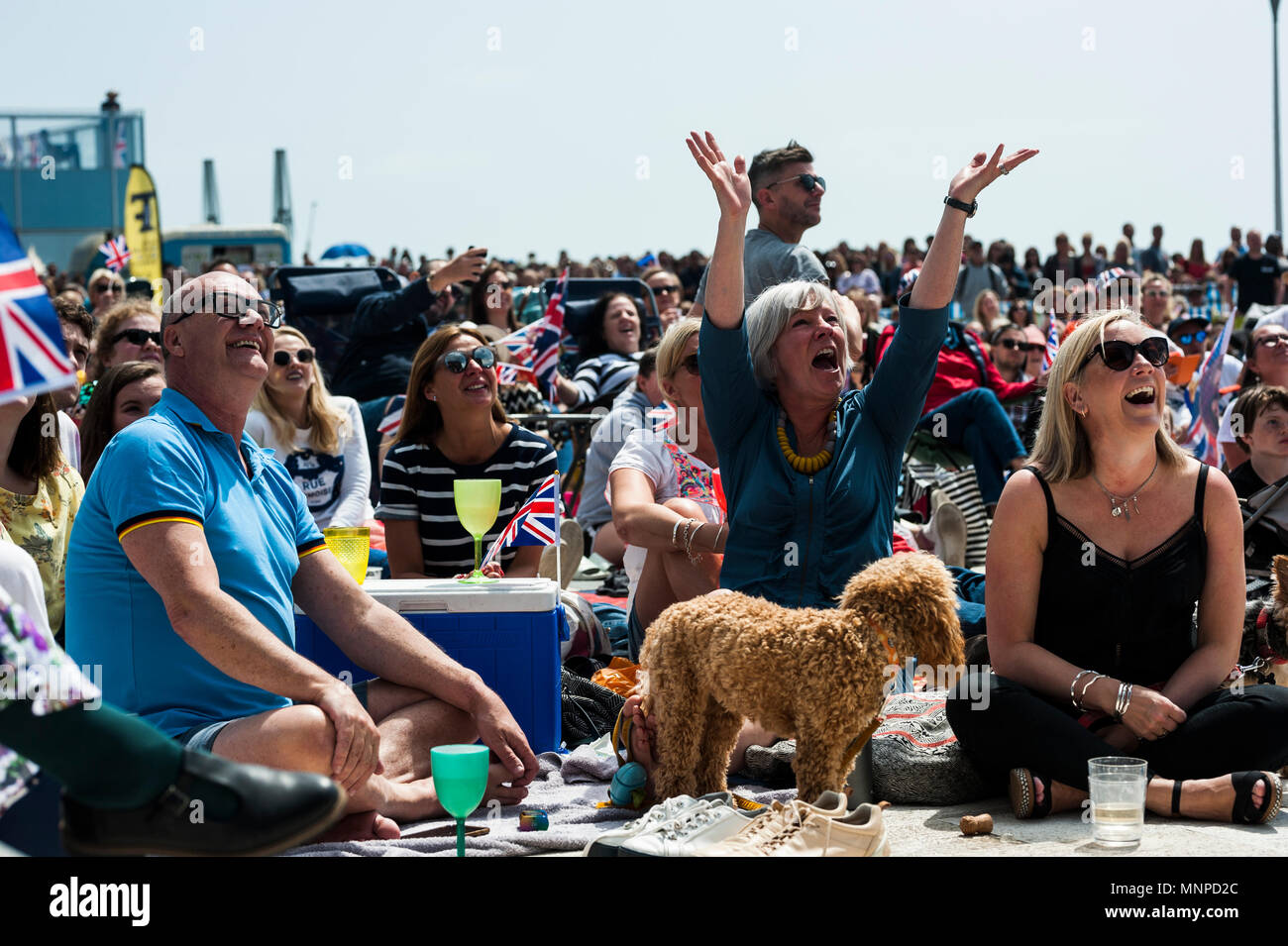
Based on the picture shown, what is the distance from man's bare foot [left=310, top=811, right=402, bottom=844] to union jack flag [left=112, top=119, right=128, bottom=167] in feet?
78.7

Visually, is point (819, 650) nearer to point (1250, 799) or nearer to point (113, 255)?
point (1250, 799)

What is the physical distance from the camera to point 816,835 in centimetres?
290

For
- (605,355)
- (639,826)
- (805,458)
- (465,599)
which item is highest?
(605,355)

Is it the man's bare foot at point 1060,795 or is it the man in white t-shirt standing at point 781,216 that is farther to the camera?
the man in white t-shirt standing at point 781,216

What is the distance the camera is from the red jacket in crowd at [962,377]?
8.41m

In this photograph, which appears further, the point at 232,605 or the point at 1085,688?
the point at 1085,688

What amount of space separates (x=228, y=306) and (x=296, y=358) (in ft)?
8.85

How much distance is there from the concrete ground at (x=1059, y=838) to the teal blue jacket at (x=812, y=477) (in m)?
0.69

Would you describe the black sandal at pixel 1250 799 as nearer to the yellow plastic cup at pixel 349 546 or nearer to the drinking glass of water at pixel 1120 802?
the drinking glass of water at pixel 1120 802

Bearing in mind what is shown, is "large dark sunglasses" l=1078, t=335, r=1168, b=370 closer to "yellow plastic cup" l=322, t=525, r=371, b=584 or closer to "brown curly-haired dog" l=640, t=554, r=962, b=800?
"brown curly-haired dog" l=640, t=554, r=962, b=800


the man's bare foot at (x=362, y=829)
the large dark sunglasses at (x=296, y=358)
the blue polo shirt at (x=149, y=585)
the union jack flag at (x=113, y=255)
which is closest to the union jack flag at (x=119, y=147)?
the union jack flag at (x=113, y=255)

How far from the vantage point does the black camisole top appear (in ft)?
12.7

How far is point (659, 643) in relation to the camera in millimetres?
3391

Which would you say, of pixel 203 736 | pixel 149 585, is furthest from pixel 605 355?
pixel 203 736
